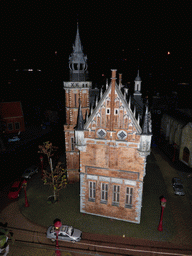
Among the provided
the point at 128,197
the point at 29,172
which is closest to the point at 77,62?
the point at 128,197

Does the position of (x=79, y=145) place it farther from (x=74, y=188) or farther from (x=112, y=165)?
(x=74, y=188)

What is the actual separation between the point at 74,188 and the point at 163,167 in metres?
18.4

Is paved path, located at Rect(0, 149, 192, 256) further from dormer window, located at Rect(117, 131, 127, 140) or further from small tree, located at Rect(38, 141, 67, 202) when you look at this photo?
dormer window, located at Rect(117, 131, 127, 140)

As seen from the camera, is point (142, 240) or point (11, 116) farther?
point (11, 116)

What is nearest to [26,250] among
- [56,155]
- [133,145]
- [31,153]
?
[133,145]

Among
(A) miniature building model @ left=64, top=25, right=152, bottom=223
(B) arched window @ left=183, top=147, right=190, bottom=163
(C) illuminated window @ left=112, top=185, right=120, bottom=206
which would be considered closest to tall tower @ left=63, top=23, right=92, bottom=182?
(A) miniature building model @ left=64, top=25, right=152, bottom=223

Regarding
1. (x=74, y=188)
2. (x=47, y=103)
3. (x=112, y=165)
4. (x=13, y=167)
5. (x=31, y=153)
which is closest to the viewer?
(x=112, y=165)

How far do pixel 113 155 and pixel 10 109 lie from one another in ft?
137

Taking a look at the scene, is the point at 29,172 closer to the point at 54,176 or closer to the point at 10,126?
the point at 54,176

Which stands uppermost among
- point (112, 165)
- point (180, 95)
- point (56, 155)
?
point (180, 95)

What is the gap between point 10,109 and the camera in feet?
166

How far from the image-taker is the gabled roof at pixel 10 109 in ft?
162

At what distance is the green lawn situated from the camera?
774 inches

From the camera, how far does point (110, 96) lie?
1881 centimetres
